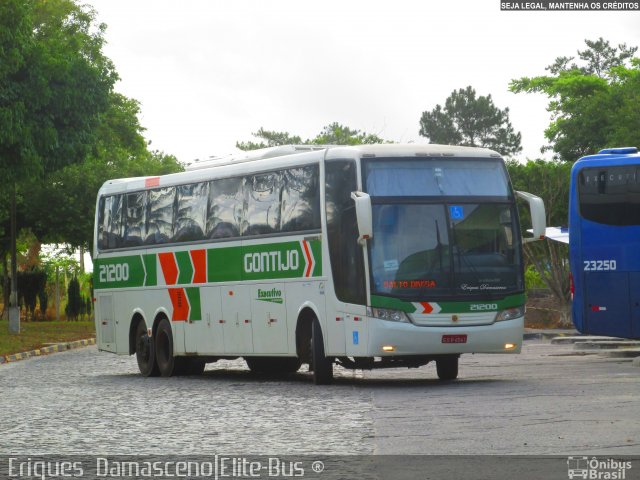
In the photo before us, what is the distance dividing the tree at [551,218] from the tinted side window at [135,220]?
20.2 m

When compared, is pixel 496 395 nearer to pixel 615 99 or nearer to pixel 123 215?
pixel 123 215

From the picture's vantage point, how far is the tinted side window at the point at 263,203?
22312mm

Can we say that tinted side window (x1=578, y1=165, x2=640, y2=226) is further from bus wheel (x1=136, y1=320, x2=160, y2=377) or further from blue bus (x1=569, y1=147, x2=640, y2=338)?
bus wheel (x1=136, y1=320, x2=160, y2=377)

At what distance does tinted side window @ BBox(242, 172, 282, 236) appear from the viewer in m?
22.3

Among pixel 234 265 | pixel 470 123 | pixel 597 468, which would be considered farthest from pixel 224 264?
pixel 470 123

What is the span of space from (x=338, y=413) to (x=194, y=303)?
9160 millimetres

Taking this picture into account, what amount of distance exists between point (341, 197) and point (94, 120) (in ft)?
71.2

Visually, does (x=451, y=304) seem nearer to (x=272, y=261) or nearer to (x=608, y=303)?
(x=272, y=261)

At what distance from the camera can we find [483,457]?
11367 mm

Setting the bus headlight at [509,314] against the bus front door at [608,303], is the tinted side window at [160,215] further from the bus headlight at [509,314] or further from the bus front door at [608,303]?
the bus front door at [608,303]

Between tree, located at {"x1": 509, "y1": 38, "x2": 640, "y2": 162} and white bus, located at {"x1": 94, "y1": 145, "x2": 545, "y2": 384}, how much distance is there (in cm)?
2929

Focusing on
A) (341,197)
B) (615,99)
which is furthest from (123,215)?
(615,99)

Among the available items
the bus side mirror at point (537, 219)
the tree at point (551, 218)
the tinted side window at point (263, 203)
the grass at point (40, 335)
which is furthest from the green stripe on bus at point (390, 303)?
the tree at point (551, 218)

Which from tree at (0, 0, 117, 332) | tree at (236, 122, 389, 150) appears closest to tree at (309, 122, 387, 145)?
tree at (236, 122, 389, 150)
